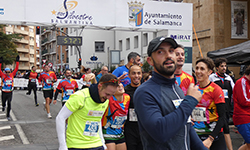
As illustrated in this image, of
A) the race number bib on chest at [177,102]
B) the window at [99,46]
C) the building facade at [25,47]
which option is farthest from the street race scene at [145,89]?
the building facade at [25,47]

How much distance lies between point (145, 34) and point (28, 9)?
23.6 m

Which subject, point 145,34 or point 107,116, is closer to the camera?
point 107,116

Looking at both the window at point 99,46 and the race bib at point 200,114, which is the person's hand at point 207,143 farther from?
the window at point 99,46

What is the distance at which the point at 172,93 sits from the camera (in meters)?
2.35

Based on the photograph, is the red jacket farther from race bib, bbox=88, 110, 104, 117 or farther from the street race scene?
race bib, bbox=88, 110, 104, 117

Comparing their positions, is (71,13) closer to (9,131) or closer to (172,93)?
(9,131)

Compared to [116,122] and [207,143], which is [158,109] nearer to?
[207,143]

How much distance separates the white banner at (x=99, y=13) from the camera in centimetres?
1193

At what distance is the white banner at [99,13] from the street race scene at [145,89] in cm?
4

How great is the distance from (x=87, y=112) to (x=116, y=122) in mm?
1078

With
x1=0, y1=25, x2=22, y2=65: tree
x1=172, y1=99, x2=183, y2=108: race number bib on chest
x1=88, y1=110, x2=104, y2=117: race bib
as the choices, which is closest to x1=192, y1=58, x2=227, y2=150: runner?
x1=88, y1=110, x2=104, y2=117: race bib

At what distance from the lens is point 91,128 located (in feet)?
13.5

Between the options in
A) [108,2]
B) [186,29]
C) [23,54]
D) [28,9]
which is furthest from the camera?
[23,54]

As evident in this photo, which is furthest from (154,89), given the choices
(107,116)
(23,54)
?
(23,54)
